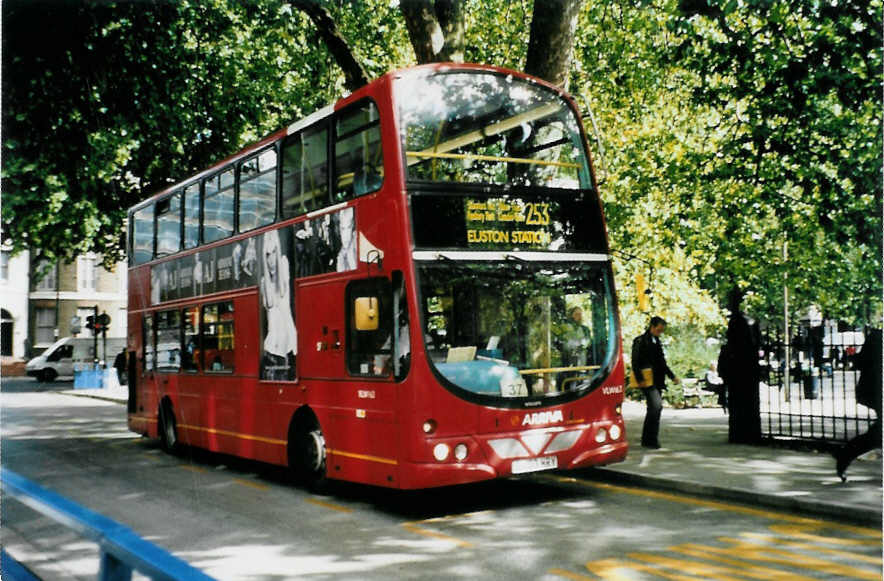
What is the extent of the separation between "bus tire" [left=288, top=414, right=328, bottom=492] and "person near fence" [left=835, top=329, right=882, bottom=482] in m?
5.15

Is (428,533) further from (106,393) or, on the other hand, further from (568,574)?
(106,393)

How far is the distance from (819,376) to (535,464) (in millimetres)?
5718

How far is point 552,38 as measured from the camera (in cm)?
1243

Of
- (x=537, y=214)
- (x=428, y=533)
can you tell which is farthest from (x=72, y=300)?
(x=428, y=533)

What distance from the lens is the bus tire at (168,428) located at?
14121 millimetres

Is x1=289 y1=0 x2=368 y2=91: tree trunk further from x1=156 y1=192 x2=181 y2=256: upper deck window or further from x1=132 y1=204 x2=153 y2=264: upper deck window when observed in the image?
x1=132 y1=204 x2=153 y2=264: upper deck window

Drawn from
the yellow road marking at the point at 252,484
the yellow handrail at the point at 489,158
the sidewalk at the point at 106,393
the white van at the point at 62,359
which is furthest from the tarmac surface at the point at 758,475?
the white van at the point at 62,359

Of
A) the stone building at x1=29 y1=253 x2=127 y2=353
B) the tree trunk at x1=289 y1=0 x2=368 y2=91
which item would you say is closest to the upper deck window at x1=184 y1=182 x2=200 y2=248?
the tree trunk at x1=289 y1=0 x2=368 y2=91

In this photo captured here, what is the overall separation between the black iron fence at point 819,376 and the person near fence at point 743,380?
0.84 ft

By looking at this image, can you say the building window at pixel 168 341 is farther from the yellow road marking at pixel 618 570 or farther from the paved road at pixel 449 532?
the yellow road marking at pixel 618 570

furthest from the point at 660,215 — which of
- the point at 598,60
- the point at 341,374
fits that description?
the point at 341,374

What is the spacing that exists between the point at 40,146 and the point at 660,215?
1336 centimetres

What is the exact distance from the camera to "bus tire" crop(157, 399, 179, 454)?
14.1 m

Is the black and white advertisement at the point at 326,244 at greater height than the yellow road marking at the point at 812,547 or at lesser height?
greater
